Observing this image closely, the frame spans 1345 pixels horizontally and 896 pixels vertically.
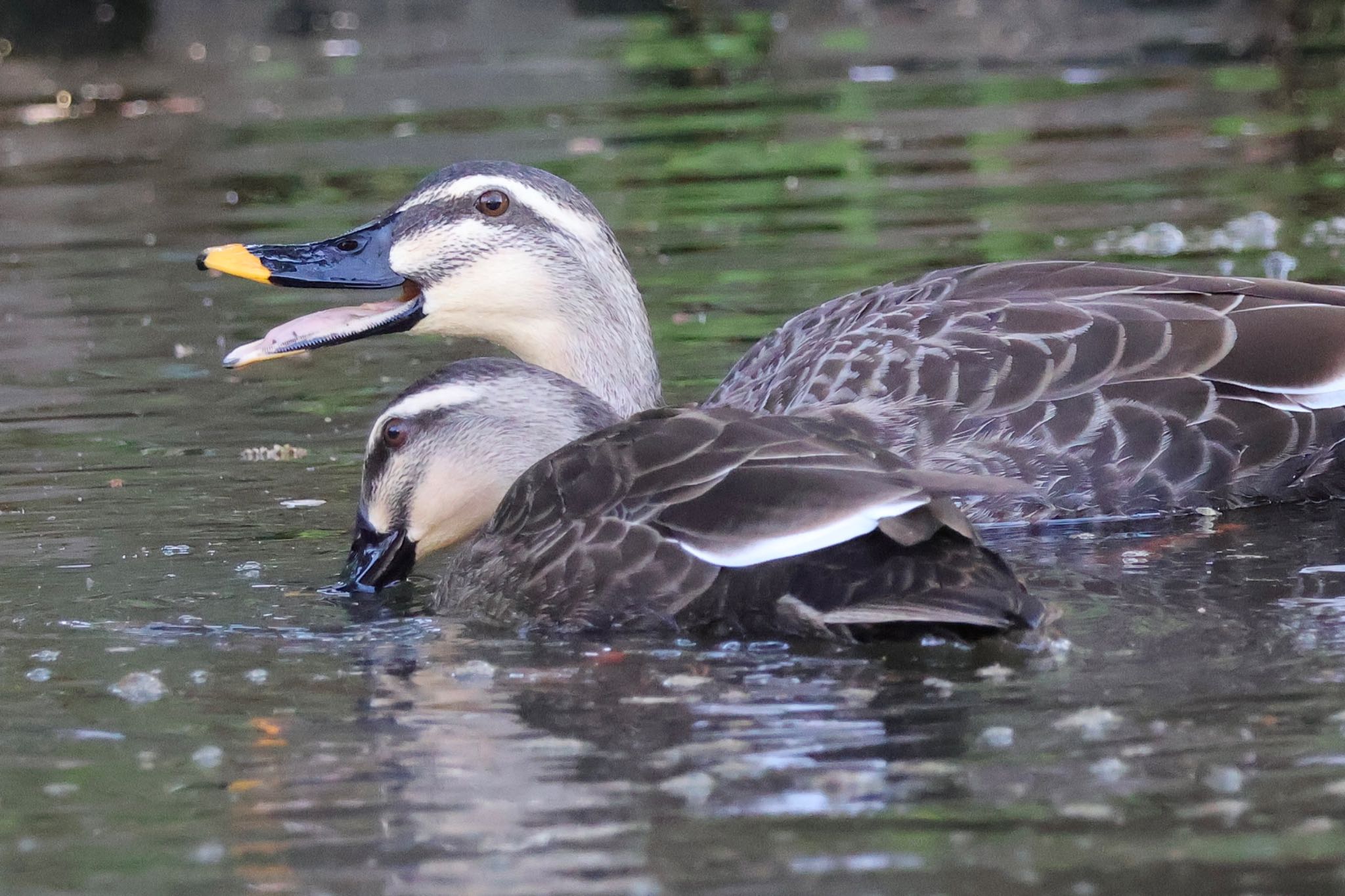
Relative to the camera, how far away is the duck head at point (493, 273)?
812 centimetres

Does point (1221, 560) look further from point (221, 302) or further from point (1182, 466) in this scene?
point (221, 302)

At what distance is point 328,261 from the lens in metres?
8.10

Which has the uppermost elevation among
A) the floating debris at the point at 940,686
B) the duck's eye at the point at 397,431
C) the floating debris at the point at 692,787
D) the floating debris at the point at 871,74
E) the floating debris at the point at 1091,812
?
the floating debris at the point at 871,74

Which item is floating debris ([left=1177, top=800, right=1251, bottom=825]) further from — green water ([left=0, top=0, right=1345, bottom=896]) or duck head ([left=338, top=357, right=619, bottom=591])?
duck head ([left=338, top=357, right=619, bottom=591])

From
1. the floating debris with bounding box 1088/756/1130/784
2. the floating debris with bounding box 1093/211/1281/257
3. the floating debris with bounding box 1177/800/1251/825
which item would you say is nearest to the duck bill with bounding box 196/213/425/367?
the floating debris with bounding box 1088/756/1130/784

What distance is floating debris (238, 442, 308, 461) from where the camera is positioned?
30.5ft

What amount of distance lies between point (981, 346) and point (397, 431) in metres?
2.20

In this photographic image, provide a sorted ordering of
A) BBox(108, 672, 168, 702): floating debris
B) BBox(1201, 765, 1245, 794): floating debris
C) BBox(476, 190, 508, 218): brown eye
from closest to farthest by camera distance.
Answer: BBox(1201, 765, 1245, 794): floating debris < BBox(108, 672, 168, 702): floating debris < BBox(476, 190, 508, 218): brown eye

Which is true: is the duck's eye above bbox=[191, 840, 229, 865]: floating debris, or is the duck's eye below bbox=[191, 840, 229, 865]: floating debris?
above

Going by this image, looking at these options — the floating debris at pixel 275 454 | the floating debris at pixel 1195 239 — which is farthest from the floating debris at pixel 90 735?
the floating debris at pixel 1195 239

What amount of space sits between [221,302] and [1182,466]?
7.09m

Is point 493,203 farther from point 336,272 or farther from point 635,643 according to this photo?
point 635,643

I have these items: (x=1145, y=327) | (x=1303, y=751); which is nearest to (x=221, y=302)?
(x=1145, y=327)

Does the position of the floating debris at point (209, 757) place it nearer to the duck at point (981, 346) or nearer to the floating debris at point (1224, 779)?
the floating debris at point (1224, 779)
